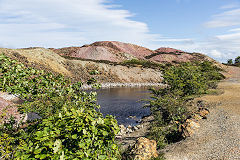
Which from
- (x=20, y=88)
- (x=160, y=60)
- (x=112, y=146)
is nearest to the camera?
(x=112, y=146)

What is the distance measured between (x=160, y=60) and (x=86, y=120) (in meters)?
88.9

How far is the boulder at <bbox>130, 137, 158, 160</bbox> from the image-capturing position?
360 inches

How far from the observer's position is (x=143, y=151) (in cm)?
936

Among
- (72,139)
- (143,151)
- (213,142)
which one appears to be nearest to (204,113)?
(213,142)

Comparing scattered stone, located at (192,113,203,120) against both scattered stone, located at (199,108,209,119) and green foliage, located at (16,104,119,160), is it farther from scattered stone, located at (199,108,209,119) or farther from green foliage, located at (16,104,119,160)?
green foliage, located at (16,104,119,160)

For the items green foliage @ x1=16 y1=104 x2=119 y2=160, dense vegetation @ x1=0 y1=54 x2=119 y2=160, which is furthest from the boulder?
green foliage @ x1=16 y1=104 x2=119 y2=160

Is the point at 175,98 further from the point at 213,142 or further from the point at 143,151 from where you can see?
the point at 143,151

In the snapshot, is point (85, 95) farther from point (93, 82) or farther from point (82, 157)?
point (82, 157)

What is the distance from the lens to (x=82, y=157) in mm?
3662

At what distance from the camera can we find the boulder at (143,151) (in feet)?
30.0

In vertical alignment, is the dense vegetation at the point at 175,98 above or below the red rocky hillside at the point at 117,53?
below

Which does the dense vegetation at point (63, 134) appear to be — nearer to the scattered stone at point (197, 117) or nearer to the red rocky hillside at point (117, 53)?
the scattered stone at point (197, 117)

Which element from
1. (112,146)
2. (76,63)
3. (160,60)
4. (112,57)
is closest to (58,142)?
(112,146)

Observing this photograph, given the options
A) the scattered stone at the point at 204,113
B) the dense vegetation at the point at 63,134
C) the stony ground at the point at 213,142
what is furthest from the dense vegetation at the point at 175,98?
the dense vegetation at the point at 63,134
